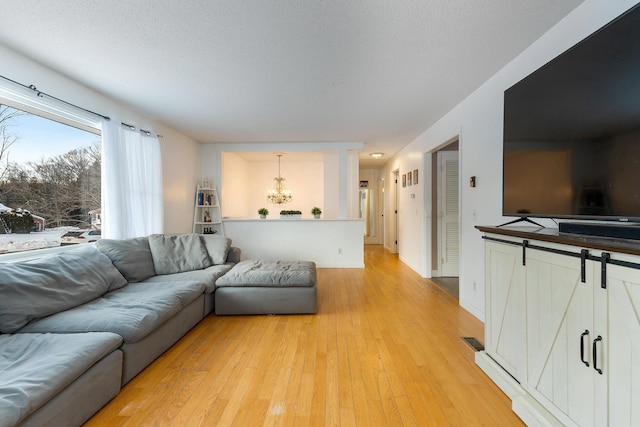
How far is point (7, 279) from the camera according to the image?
183 cm

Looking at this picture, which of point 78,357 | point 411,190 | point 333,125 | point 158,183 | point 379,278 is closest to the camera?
point 78,357

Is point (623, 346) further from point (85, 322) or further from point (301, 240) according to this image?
point (301, 240)

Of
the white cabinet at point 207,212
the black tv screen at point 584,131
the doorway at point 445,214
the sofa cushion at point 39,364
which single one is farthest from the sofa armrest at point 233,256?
the black tv screen at point 584,131

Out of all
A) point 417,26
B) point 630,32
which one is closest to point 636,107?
point 630,32

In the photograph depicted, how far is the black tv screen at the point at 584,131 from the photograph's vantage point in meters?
1.18

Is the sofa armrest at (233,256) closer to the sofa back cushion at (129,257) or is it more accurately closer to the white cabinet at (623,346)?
the sofa back cushion at (129,257)

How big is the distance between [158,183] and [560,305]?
4.43 metres

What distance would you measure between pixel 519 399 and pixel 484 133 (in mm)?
2328

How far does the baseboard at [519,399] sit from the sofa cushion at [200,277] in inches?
104

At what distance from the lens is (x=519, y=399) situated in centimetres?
152

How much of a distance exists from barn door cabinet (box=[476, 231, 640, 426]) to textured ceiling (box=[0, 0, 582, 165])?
5.01 feet

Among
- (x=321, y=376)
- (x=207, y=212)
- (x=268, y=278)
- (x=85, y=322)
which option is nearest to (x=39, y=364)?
(x=85, y=322)

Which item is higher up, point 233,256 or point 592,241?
point 592,241

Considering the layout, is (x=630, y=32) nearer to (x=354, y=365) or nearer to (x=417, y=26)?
(x=417, y=26)
